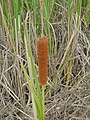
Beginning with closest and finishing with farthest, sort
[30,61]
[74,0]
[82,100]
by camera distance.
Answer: [30,61]
[82,100]
[74,0]

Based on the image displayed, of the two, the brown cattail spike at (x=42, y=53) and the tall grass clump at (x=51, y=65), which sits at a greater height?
the brown cattail spike at (x=42, y=53)

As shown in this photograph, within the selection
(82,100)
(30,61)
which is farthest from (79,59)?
(30,61)

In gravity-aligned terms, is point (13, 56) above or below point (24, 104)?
above

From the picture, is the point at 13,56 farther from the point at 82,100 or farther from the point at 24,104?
the point at 82,100

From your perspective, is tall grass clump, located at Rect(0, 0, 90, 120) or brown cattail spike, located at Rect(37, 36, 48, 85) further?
tall grass clump, located at Rect(0, 0, 90, 120)

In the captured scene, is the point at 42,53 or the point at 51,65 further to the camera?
the point at 51,65

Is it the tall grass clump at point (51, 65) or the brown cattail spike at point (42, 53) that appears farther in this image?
the tall grass clump at point (51, 65)

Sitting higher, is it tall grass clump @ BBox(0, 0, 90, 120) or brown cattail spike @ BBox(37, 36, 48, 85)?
brown cattail spike @ BBox(37, 36, 48, 85)

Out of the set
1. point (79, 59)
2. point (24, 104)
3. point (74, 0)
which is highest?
point (74, 0)

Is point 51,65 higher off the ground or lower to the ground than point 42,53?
lower

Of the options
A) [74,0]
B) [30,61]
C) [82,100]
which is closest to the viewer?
[30,61]

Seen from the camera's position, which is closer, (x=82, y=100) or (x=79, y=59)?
(x=82, y=100)
